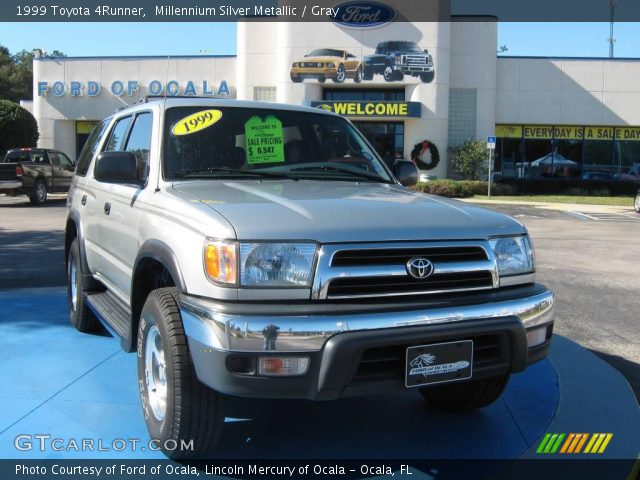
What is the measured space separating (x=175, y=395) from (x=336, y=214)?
117cm

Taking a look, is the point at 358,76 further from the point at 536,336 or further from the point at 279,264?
the point at 279,264

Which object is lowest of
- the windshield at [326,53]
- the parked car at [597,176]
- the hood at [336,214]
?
the hood at [336,214]

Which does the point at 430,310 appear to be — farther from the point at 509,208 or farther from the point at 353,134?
the point at 509,208

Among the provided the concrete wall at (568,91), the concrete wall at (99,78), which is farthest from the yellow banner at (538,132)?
the concrete wall at (99,78)

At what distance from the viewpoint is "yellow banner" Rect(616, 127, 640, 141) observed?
34.4 m

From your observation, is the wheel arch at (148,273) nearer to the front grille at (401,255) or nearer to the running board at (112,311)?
the running board at (112,311)

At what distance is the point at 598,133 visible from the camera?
3450cm

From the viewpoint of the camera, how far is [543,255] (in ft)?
37.5

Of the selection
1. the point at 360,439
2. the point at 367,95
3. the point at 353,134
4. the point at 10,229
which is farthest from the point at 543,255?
the point at 367,95

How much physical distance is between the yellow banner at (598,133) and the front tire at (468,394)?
110 feet

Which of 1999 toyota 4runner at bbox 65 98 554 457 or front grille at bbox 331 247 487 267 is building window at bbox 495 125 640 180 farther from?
front grille at bbox 331 247 487 267

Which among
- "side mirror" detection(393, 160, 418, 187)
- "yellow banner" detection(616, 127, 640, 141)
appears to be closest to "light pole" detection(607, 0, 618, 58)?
"yellow banner" detection(616, 127, 640, 141)

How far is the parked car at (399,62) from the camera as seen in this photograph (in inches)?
1235

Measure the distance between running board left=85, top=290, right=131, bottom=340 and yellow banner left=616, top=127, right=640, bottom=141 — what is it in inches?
1367
